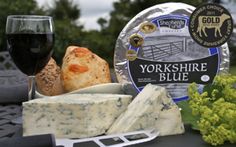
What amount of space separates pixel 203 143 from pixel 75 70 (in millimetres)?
405

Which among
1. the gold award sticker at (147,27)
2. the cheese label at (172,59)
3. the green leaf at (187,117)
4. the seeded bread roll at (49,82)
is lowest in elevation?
the green leaf at (187,117)

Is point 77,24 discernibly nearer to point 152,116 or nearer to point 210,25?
point 210,25

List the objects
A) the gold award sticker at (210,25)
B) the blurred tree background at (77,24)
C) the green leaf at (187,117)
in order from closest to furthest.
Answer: the green leaf at (187,117) → the gold award sticker at (210,25) → the blurred tree background at (77,24)

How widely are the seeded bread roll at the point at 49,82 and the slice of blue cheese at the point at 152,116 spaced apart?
28 centimetres

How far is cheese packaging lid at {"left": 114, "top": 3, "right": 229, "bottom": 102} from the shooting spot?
3.29ft

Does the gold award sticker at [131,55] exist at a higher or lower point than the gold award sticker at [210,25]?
lower

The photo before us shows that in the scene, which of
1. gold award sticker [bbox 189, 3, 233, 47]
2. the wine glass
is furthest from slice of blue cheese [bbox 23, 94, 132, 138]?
gold award sticker [bbox 189, 3, 233, 47]

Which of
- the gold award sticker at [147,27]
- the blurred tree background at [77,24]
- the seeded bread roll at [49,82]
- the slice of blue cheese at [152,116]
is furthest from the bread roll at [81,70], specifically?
the blurred tree background at [77,24]

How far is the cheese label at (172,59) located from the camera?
3.29ft

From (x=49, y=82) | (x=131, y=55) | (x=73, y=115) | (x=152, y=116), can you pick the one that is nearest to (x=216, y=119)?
(x=152, y=116)

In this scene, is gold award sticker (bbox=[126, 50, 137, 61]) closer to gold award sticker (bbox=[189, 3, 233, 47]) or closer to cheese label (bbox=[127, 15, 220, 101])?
cheese label (bbox=[127, 15, 220, 101])

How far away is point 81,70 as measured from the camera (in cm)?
106

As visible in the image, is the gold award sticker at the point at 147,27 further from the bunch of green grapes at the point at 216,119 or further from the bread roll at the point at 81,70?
the bunch of green grapes at the point at 216,119

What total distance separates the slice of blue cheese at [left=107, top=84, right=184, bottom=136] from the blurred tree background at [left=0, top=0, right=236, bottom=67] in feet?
14.0
